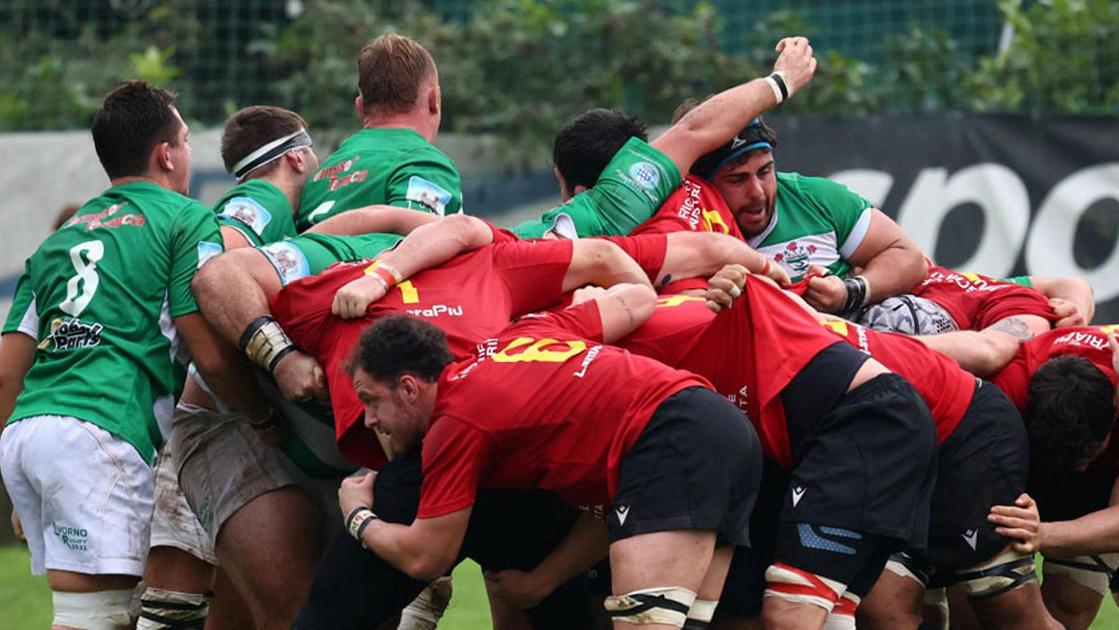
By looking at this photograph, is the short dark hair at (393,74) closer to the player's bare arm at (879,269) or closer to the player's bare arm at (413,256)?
the player's bare arm at (413,256)

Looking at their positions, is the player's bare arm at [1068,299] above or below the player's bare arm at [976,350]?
below

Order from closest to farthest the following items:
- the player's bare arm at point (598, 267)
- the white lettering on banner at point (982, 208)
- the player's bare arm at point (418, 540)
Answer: the player's bare arm at point (418, 540) < the player's bare arm at point (598, 267) < the white lettering on banner at point (982, 208)

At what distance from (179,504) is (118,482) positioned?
2.59 feet

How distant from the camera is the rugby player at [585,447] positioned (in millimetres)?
4305

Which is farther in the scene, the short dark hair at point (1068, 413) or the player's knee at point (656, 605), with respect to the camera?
the short dark hair at point (1068, 413)

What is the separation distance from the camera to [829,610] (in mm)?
4578

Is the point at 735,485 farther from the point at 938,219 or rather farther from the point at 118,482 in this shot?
the point at 938,219

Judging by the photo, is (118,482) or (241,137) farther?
(241,137)

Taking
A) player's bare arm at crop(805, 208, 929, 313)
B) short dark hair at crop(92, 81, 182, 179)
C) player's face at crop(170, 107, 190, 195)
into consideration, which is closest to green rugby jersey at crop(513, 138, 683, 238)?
player's bare arm at crop(805, 208, 929, 313)

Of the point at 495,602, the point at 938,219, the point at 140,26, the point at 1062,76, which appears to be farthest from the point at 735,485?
the point at 140,26

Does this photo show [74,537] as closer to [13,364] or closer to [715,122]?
[13,364]

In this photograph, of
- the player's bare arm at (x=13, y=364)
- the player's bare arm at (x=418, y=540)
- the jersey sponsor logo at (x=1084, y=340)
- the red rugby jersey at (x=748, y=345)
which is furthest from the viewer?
the player's bare arm at (x=13, y=364)

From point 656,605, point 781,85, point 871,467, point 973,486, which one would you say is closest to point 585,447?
point 656,605

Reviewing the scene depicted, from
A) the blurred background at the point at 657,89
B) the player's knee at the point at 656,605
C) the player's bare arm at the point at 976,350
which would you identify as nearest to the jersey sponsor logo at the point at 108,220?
the player's knee at the point at 656,605
